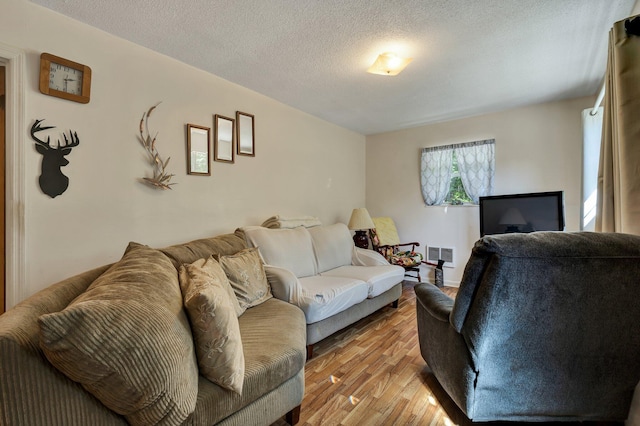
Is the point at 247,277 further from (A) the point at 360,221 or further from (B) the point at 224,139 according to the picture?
(A) the point at 360,221

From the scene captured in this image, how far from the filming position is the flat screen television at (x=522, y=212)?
319 cm

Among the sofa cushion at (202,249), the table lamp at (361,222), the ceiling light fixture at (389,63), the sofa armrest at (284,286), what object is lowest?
the sofa armrest at (284,286)

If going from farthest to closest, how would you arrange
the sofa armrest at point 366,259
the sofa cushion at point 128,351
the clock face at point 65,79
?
the sofa armrest at point 366,259
the clock face at point 65,79
the sofa cushion at point 128,351

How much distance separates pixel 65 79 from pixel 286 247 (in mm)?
1986

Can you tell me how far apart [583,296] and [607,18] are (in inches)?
77.1

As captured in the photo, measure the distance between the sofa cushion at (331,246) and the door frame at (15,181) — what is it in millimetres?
2255

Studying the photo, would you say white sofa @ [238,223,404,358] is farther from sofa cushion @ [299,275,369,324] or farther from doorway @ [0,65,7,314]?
doorway @ [0,65,7,314]

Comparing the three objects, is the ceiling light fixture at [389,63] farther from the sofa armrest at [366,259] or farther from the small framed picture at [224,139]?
the sofa armrest at [366,259]

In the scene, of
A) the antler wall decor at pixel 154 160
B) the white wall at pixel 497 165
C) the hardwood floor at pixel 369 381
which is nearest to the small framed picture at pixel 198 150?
the antler wall decor at pixel 154 160

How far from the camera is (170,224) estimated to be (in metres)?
2.45

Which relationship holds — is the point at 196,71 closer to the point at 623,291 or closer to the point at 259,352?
the point at 259,352

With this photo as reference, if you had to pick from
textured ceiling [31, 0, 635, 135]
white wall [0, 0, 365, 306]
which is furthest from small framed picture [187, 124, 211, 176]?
textured ceiling [31, 0, 635, 135]

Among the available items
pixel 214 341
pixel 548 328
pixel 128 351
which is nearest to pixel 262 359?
pixel 214 341

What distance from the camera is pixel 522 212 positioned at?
3389 millimetres
